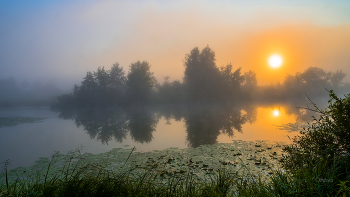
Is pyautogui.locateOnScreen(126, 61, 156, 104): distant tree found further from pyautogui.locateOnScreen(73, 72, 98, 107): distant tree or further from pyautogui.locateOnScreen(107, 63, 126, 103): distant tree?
pyautogui.locateOnScreen(73, 72, 98, 107): distant tree

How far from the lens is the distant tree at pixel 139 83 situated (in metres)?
38.7

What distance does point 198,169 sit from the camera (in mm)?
5160

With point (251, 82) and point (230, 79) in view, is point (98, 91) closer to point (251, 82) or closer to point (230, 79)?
point (230, 79)

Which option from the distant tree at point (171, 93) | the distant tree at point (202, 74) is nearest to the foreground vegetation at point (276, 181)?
the distant tree at point (202, 74)

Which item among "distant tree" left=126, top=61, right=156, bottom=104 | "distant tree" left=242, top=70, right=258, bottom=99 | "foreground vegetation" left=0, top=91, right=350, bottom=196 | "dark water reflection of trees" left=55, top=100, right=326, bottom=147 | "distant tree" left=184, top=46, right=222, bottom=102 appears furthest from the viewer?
"distant tree" left=242, top=70, right=258, bottom=99

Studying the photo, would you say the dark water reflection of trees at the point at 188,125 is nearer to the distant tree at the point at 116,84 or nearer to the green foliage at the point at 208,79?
the green foliage at the point at 208,79

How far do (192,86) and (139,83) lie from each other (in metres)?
11.6

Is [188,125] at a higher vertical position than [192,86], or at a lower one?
lower

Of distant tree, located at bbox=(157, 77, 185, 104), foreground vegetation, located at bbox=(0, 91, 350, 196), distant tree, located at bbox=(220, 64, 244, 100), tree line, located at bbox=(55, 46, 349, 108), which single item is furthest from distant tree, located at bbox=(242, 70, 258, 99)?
foreground vegetation, located at bbox=(0, 91, 350, 196)

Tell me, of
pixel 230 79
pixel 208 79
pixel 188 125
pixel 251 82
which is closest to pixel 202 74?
pixel 208 79

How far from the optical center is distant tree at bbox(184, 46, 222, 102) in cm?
3634

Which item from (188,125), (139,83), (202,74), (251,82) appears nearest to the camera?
(188,125)

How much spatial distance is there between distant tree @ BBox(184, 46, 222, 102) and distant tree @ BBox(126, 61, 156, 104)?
888cm

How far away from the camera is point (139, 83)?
127 ft
